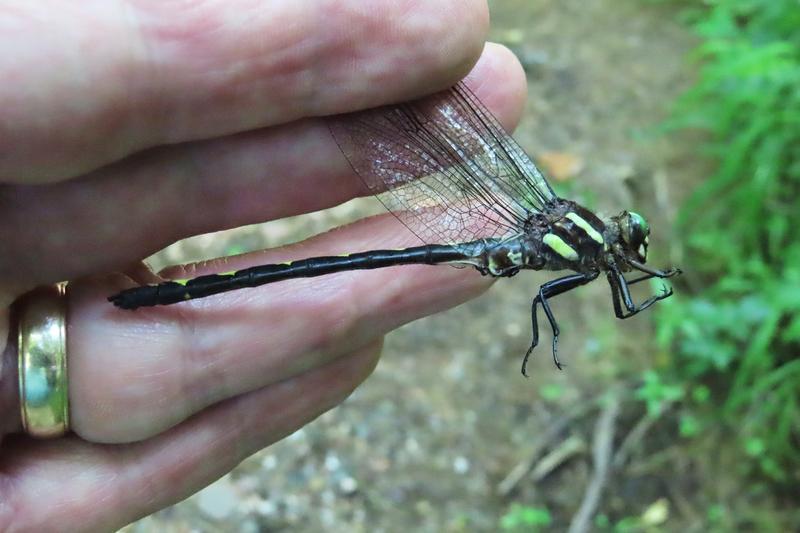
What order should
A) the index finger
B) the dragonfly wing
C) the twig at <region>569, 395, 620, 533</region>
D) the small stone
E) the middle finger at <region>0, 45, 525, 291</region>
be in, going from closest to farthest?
the index finger < the middle finger at <region>0, 45, 525, 291</region> < the dragonfly wing < the small stone < the twig at <region>569, 395, 620, 533</region>

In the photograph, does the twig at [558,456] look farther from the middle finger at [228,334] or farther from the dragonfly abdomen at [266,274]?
the dragonfly abdomen at [266,274]

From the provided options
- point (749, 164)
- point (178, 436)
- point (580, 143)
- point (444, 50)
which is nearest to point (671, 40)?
point (580, 143)

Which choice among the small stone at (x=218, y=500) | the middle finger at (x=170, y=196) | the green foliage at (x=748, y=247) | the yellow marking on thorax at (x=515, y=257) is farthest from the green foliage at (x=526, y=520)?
the middle finger at (x=170, y=196)

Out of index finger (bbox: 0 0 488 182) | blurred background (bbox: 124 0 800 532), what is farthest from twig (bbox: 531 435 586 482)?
index finger (bbox: 0 0 488 182)

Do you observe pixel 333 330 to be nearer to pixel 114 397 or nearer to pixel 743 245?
pixel 114 397

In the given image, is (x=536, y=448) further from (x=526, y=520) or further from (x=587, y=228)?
(x=587, y=228)

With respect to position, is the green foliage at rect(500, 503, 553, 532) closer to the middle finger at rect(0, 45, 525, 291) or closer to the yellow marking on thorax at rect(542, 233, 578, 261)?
the yellow marking on thorax at rect(542, 233, 578, 261)

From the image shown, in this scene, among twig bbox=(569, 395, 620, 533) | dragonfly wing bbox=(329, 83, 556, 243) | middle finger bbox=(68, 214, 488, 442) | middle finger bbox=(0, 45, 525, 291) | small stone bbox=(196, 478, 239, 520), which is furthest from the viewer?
twig bbox=(569, 395, 620, 533)
